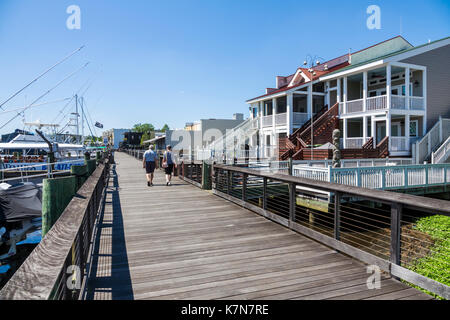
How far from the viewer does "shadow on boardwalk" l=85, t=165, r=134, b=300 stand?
10.6 feet

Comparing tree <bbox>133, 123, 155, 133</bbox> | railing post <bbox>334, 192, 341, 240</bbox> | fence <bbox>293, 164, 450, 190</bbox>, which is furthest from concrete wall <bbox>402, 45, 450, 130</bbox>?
tree <bbox>133, 123, 155, 133</bbox>

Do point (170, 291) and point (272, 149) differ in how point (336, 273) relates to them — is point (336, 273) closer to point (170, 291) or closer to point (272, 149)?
point (170, 291)

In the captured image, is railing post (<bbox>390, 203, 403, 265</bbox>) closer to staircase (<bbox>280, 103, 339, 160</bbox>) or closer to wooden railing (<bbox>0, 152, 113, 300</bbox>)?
wooden railing (<bbox>0, 152, 113, 300</bbox>)

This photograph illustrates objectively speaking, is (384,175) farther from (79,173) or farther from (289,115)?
(289,115)

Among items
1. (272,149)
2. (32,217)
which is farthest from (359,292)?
(272,149)

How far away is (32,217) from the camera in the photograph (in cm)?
1149

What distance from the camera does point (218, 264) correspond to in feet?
13.0

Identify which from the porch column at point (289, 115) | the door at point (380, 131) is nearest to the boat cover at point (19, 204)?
the porch column at point (289, 115)

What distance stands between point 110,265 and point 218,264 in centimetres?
144

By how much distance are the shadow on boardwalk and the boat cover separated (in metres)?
6.80

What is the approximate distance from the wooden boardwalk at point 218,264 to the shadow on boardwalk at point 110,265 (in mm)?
10
